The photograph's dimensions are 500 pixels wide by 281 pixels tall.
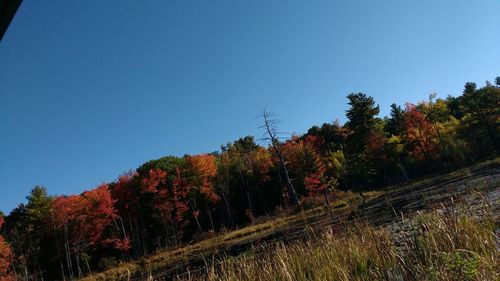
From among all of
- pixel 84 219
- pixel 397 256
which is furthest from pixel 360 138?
pixel 397 256

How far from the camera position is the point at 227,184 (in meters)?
57.5

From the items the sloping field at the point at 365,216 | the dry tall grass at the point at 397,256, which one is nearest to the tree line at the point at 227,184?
the sloping field at the point at 365,216

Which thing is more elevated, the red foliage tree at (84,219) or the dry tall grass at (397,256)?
the red foliage tree at (84,219)

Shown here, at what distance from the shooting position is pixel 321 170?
46625 mm

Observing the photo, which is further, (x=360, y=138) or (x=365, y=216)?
(x=360, y=138)

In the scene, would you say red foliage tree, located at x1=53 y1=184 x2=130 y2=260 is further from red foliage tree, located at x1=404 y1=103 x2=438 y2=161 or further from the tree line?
red foliage tree, located at x1=404 y1=103 x2=438 y2=161

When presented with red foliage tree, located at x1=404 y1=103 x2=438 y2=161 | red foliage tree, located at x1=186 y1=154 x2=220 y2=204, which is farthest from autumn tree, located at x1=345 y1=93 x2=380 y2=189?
red foliage tree, located at x1=186 y1=154 x2=220 y2=204

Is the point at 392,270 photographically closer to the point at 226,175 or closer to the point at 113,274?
the point at 113,274

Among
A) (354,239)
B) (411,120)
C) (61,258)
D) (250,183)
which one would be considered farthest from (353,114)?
(354,239)

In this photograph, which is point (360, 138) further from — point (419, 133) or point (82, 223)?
point (82, 223)

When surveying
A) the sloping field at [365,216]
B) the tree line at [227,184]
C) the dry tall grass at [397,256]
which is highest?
the tree line at [227,184]

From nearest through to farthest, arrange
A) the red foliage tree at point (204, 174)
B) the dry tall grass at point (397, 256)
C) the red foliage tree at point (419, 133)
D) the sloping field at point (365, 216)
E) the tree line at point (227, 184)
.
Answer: the dry tall grass at point (397, 256) < the sloping field at point (365, 216) < the tree line at point (227, 184) < the red foliage tree at point (204, 174) < the red foliage tree at point (419, 133)

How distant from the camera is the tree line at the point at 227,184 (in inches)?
1884

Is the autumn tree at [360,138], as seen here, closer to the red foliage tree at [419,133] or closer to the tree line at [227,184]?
the tree line at [227,184]
